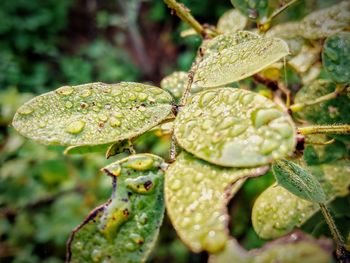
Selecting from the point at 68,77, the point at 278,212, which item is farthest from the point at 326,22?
the point at 68,77

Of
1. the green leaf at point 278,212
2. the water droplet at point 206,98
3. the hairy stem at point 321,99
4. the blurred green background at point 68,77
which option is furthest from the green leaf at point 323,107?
the blurred green background at point 68,77

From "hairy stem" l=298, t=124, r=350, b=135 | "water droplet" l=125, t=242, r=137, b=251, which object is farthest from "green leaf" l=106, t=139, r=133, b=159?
"hairy stem" l=298, t=124, r=350, b=135

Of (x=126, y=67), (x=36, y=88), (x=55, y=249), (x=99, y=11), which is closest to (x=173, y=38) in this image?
(x=126, y=67)

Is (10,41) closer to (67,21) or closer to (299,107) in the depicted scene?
(67,21)

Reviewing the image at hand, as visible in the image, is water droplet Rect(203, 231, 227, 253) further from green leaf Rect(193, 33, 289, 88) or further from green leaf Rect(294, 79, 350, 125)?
green leaf Rect(294, 79, 350, 125)

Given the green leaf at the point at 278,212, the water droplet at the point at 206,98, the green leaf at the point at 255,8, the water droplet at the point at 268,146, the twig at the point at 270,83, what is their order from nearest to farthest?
the water droplet at the point at 268,146
the water droplet at the point at 206,98
the green leaf at the point at 278,212
the green leaf at the point at 255,8
the twig at the point at 270,83

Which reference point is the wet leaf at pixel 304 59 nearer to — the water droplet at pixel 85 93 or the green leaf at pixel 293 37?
the green leaf at pixel 293 37

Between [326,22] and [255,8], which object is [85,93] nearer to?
[255,8]
